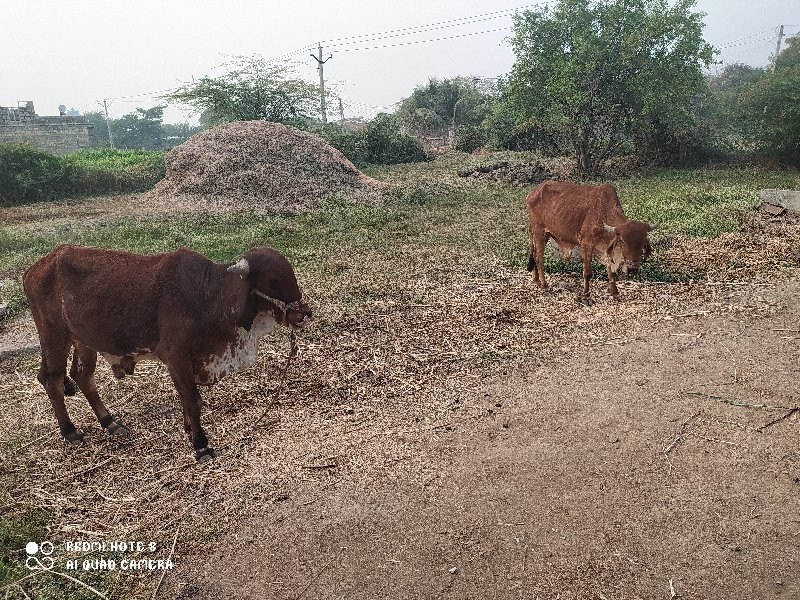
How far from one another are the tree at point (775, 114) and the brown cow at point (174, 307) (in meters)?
20.8

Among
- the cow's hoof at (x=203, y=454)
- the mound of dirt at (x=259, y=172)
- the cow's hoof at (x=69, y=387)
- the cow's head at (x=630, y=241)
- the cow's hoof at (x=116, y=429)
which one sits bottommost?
the cow's hoof at (x=203, y=454)

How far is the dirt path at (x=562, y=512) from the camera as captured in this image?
3.17 m

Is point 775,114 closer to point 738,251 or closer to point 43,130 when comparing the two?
point 738,251

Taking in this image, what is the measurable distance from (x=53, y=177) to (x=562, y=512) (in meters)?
22.6

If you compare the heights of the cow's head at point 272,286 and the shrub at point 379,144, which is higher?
the shrub at point 379,144

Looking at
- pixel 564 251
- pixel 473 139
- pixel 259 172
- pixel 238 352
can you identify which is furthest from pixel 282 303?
pixel 473 139

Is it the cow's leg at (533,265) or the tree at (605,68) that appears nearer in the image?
the cow's leg at (533,265)

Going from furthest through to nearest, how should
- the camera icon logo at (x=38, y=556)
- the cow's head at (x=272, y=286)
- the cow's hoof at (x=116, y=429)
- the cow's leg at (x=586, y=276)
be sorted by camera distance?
the cow's leg at (x=586, y=276) < the cow's hoof at (x=116, y=429) < the cow's head at (x=272, y=286) < the camera icon logo at (x=38, y=556)

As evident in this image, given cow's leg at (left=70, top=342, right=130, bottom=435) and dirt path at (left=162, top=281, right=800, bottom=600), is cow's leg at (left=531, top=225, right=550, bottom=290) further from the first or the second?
cow's leg at (left=70, top=342, right=130, bottom=435)

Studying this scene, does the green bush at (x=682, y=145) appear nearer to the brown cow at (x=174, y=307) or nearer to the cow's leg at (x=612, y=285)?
the cow's leg at (x=612, y=285)

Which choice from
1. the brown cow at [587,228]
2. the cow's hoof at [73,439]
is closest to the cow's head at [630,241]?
the brown cow at [587,228]

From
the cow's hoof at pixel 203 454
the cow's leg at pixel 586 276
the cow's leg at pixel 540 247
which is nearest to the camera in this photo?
the cow's hoof at pixel 203 454

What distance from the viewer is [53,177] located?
67.6 feet

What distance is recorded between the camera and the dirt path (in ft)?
10.4
